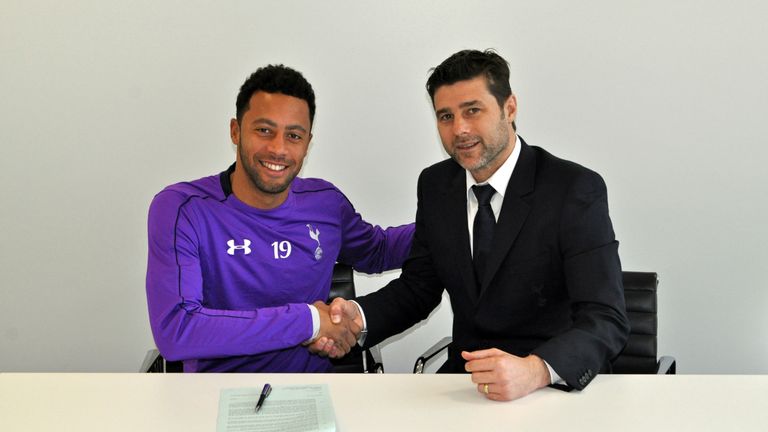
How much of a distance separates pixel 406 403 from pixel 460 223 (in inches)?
31.6

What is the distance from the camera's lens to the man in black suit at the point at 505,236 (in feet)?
7.51

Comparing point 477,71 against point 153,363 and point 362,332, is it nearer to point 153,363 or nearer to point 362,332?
point 362,332

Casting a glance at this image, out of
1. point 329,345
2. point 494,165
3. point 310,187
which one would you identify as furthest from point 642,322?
point 310,187

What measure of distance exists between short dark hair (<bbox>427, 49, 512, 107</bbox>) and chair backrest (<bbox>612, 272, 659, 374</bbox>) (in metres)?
0.85

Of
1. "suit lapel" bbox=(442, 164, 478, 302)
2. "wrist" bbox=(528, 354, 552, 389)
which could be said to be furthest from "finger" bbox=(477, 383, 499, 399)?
"suit lapel" bbox=(442, 164, 478, 302)

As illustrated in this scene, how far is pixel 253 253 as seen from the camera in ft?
8.75

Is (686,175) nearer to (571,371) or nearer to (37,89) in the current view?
(571,371)

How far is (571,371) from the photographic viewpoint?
1972 millimetres

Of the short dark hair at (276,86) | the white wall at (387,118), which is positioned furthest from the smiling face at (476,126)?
the white wall at (387,118)

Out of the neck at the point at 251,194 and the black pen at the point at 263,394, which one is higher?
the neck at the point at 251,194

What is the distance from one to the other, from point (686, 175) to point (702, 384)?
1781 mm

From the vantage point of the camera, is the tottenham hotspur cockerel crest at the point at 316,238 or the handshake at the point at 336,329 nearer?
the handshake at the point at 336,329

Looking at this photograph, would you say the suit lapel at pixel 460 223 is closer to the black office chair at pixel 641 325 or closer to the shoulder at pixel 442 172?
the shoulder at pixel 442 172

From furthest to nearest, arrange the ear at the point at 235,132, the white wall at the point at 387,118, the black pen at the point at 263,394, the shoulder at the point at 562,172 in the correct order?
the white wall at the point at 387,118 < the ear at the point at 235,132 < the shoulder at the point at 562,172 < the black pen at the point at 263,394
